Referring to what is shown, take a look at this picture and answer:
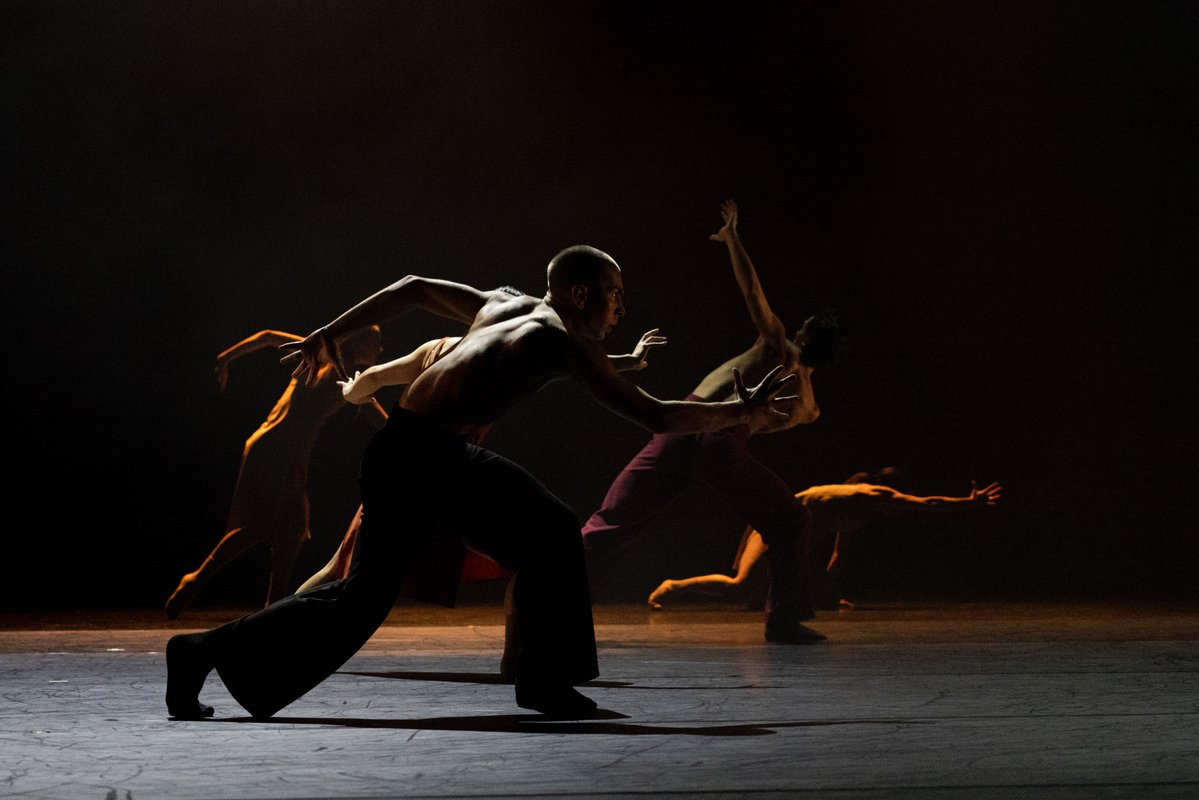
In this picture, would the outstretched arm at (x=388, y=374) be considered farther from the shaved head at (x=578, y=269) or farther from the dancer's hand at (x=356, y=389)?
the shaved head at (x=578, y=269)

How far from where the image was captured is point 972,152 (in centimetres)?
823

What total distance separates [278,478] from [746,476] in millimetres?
2260

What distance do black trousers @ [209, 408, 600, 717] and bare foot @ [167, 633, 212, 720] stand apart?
61 millimetres

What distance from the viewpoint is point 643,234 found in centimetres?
801

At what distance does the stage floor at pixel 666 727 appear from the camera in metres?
2.12

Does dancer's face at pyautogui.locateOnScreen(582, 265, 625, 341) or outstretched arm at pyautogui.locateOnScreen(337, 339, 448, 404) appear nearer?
dancer's face at pyautogui.locateOnScreen(582, 265, 625, 341)

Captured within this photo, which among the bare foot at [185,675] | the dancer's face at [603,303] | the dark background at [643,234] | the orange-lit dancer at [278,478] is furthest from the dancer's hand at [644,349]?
the dark background at [643,234]

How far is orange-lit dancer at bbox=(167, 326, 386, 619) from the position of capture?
6102 millimetres

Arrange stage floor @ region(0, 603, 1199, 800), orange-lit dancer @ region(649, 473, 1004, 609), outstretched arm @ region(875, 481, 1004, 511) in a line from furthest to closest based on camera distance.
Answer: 1. orange-lit dancer @ region(649, 473, 1004, 609)
2. outstretched arm @ region(875, 481, 1004, 511)
3. stage floor @ region(0, 603, 1199, 800)

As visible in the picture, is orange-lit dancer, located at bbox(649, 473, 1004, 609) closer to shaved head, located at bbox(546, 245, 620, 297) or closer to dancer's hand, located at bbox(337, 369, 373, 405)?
dancer's hand, located at bbox(337, 369, 373, 405)

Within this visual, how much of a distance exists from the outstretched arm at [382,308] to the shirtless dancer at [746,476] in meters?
2.01

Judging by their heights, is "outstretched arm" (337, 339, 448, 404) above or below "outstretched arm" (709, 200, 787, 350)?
below

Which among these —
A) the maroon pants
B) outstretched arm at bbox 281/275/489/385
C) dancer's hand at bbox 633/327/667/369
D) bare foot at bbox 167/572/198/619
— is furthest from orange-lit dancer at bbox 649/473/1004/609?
outstretched arm at bbox 281/275/489/385

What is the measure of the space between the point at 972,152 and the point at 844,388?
159cm
